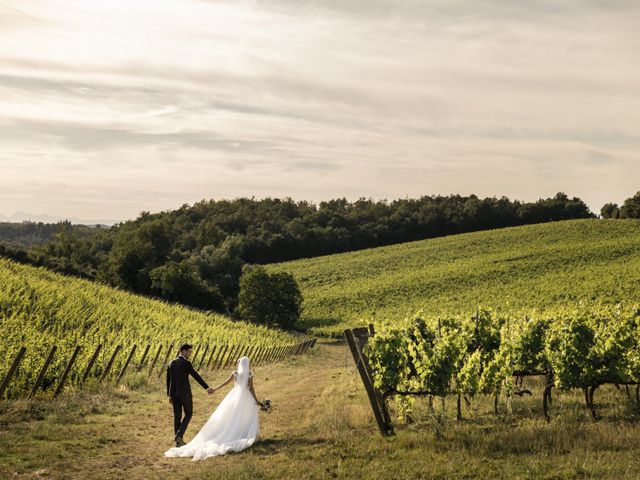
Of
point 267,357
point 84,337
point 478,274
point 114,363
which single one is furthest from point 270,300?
point 114,363

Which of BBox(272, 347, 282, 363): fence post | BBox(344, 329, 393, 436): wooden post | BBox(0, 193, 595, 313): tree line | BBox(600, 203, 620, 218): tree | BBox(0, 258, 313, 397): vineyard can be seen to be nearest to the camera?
BBox(344, 329, 393, 436): wooden post

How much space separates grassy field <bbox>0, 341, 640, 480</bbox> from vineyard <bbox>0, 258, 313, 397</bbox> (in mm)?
1936

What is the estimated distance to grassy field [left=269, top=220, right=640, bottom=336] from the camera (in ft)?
175

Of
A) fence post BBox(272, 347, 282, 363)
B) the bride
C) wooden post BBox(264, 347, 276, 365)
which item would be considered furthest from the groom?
fence post BBox(272, 347, 282, 363)

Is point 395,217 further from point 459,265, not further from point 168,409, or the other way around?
point 168,409

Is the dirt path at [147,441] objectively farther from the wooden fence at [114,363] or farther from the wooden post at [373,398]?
the wooden fence at [114,363]

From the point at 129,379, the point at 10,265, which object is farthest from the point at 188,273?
the point at 129,379

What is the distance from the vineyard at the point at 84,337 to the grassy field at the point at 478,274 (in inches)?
821

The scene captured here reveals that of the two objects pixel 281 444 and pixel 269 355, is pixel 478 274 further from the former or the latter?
pixel 281 444

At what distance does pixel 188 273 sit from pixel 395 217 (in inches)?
2324

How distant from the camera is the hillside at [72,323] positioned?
18.1 metres

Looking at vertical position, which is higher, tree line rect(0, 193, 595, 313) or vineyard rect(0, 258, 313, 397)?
tree line rect(0, 193, 595, 313)

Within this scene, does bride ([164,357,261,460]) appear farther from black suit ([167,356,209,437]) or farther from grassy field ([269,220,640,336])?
grassy field ([269,220,640,336])

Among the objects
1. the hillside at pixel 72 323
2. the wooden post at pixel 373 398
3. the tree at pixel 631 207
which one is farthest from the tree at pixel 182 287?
the tree at pixel 631 207
